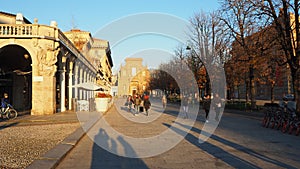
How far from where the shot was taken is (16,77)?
2836cm

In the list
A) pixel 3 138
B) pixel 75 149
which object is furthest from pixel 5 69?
pixel 75 149

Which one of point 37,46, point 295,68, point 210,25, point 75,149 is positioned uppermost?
point 210,25

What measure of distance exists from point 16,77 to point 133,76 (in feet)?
214

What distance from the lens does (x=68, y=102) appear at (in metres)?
29.8

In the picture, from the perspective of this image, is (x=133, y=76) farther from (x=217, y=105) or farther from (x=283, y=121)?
(x=283, y=121)

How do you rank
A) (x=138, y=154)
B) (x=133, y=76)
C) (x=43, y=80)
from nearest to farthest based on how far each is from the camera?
(x=138, y=154)
(x=43, y=80)
(x=133, y=76)

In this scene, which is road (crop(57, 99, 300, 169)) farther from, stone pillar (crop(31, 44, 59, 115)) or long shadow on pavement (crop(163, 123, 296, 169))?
stone pillar (crop(31, 44, 59, 115))

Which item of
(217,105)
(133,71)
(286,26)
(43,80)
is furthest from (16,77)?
(133,71)

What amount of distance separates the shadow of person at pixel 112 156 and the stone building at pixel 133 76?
263ft

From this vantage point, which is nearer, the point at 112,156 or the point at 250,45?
the point at 112,156

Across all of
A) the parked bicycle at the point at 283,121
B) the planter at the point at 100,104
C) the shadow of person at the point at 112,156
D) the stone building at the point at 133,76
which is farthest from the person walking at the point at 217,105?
the stone building at the point at 133,76

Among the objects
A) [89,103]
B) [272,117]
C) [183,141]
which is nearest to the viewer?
[183,141]

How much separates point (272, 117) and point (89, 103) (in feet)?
57.0

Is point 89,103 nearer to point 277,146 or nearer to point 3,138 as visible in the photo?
point 3,138
